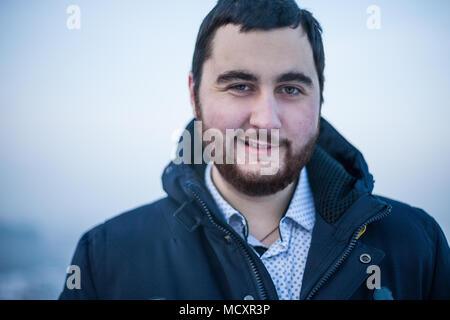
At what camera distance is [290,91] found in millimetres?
1760

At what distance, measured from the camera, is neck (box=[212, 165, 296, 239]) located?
1.87 meters

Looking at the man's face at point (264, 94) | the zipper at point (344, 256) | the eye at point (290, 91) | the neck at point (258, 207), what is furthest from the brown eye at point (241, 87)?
the zipper at point (344, 256)

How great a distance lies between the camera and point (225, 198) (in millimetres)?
1931

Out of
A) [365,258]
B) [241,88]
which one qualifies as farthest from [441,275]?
[241,88]

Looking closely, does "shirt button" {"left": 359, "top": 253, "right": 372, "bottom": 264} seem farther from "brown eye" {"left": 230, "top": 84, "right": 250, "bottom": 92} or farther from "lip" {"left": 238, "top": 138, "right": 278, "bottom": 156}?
"brown eye" {"left": 230, "top": 84, "right": 250, "bottom": 92}

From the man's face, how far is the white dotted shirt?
15cm

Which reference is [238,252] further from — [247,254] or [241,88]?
[241,88]

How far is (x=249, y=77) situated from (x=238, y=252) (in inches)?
31.8

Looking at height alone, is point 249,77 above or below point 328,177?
above

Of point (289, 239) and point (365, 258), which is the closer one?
point (365, 258)
